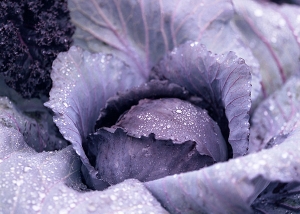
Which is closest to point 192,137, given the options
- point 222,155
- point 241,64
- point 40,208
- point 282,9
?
point 222,155

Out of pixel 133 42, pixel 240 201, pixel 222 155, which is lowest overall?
pixel 222 155

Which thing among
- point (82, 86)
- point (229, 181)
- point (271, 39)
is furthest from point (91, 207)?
point (271, 39)

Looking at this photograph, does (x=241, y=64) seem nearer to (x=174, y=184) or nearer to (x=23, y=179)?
(x=174, y=184)

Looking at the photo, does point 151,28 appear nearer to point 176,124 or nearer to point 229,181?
point 176,124

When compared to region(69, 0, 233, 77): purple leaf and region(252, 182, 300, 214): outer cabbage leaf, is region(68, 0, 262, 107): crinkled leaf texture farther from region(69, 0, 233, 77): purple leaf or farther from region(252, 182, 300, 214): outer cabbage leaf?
region(252, 182, 300, 214): outer cabbage leaf

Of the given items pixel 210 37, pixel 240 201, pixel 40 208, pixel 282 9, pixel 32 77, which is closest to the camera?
pixel 240 201

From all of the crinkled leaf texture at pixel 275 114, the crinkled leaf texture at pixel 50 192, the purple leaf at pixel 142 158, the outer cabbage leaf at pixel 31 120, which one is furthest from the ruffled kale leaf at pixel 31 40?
the crinkled leaf texture at pixel 275 114
